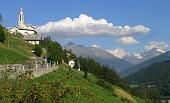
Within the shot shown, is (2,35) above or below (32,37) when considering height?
above

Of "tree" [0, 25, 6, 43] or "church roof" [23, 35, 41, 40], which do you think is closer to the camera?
"tree" [0, 25, 6, 43]

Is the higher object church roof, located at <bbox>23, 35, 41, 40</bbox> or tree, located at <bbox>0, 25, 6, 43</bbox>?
tree, located at <bbox>0, 25, 6, 43</bbox>

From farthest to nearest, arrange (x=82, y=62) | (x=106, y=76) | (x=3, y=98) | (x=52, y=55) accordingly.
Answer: (x=82, y=62)
(x=106, y=76)
(x=52, y=55)
(x=3, y=98)

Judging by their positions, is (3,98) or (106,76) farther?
(106,76)

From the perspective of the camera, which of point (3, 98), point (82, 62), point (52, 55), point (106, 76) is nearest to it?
point (3, 98)

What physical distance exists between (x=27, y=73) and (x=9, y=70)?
2.04ft

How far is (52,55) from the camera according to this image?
120m

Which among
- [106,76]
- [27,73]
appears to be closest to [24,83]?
[27,73]

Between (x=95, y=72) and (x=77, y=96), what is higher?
(x=77, y=96)

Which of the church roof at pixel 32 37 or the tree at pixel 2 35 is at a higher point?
the tree at pixel 2 35

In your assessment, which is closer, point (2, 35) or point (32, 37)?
point (2, 35)

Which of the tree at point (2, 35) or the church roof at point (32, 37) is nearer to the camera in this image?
the tree at point (2, 35)

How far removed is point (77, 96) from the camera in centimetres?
1566

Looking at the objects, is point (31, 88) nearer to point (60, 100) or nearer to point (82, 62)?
point (60, 100)
